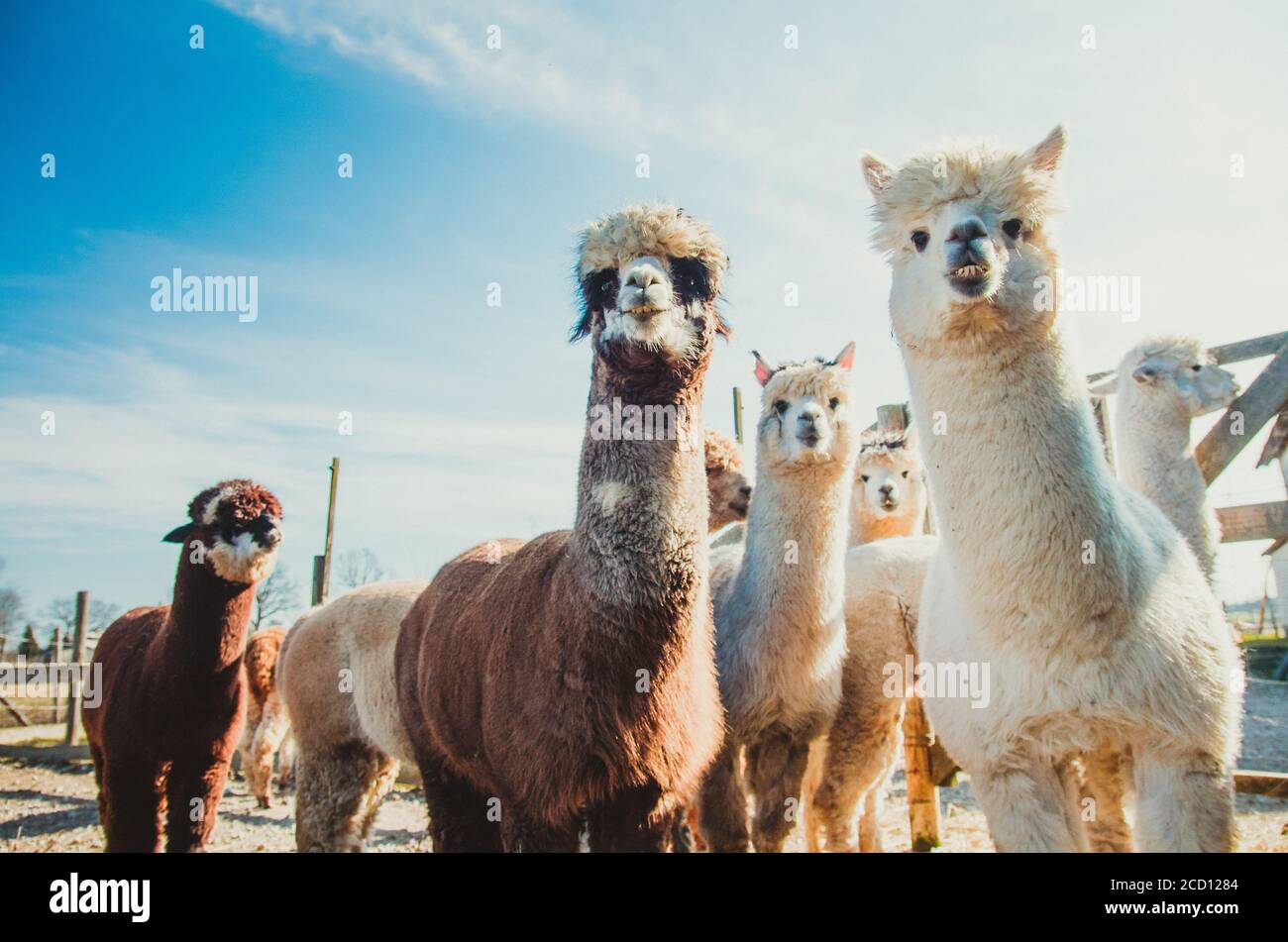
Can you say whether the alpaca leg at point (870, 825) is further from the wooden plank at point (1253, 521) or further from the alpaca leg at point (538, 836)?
the wooden plank at point (1253, 521)

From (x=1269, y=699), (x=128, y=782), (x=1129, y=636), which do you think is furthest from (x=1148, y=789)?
(x=1269, y=699)

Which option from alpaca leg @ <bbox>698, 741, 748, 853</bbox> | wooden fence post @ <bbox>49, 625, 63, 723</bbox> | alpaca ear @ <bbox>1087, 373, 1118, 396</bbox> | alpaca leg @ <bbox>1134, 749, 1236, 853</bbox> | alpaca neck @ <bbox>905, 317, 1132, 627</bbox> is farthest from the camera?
wooden fence post @ <bbox>49, 625, 63, 723</bbox>

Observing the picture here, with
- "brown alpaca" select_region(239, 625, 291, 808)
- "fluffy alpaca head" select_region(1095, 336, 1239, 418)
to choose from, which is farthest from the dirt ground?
"fluffy alpaca head" select_region(1095, 336, 1239, 418)

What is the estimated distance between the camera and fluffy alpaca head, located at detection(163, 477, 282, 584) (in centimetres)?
451

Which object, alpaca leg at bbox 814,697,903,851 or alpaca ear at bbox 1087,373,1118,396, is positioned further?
alpaca ear at bbox 1087,373,1118,396

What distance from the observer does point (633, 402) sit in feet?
10.4

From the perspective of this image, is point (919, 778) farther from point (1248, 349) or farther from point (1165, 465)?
point (1248, 349)

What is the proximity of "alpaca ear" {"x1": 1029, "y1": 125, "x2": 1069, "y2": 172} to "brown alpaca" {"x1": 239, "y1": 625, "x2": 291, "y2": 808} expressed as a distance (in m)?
8.97

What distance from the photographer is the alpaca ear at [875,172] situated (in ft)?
11.8

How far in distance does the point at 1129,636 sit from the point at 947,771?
9.99 ft

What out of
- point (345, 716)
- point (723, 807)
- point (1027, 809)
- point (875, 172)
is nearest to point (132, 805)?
point (345, 716)

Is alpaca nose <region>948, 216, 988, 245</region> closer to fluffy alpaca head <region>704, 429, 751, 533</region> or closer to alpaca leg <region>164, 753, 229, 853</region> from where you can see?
fluffy alpaca head <region>704, 429, 751, 533</region>

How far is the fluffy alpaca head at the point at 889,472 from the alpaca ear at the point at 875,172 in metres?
3.30

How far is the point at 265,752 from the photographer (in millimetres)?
9422
